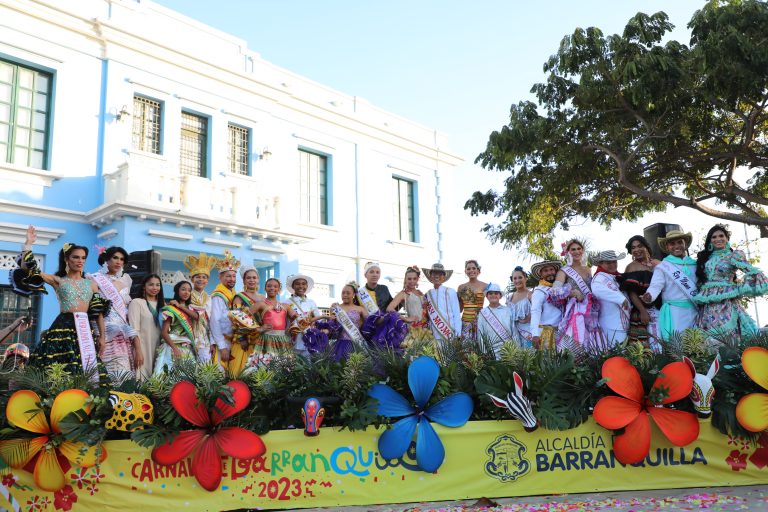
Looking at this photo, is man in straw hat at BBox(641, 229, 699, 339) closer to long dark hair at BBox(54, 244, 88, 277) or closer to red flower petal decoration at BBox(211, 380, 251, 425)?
red flower petal decoration at BBox(211, 380, 251, 425)

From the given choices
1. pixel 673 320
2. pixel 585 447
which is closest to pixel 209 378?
pixel 585 447

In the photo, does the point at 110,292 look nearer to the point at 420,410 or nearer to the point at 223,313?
the point at 223,313

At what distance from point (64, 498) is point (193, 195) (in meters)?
9.53

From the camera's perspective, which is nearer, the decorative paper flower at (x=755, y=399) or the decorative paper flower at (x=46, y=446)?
the decorative paper flower at (x=46, y=446)

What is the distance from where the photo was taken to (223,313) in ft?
22.2

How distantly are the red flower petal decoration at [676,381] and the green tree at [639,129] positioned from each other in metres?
7.07

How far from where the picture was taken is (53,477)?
3559 mm

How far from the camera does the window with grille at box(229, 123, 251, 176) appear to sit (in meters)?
14.5

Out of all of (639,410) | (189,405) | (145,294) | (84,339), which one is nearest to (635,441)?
(639,410)

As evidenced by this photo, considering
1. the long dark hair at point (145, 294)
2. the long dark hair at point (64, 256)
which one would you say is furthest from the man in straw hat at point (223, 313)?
the long dark hair at point (64, 256)

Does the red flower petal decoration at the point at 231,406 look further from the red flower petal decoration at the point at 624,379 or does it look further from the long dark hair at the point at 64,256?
the long dark hair at the point at 64,256

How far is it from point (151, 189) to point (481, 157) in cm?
634

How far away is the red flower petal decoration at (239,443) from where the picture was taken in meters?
3.65

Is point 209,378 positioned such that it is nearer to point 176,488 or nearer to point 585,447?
point 176,488
